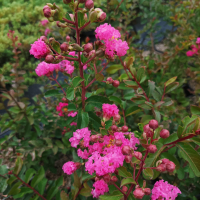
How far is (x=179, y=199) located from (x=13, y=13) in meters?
3.78

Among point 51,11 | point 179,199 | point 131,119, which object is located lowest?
point 179,199

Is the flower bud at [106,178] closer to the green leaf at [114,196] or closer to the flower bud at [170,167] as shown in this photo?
the green leaf at [114,196]

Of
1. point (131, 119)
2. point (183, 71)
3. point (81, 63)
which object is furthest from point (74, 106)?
point (183, 71)

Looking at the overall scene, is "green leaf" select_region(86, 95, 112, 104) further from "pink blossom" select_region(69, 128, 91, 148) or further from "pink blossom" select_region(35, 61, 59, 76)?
"pink blossom" select_region(35, 61, 59, 76)

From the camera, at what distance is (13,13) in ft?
9.94

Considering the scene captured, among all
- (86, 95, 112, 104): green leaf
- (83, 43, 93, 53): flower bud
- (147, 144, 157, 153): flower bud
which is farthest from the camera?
(86, 95, 112, 104): green leaf

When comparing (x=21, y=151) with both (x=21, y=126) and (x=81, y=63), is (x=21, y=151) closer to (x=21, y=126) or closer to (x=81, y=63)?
(x=21, y=126)

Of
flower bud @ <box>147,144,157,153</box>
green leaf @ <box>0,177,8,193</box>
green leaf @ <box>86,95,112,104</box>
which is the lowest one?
green leaf @ <box>0,177,8,193</box>

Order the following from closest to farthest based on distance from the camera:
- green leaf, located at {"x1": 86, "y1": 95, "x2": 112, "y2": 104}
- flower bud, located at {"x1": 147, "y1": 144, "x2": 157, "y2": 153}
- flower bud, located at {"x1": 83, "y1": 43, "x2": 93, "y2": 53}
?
flower bud, located at {"x1": 147, "y1": 144, "x2": 157, "y2": 153}
flower bud, located at {"x1": 83, "y1": 43, "x2": 93, "y2": 53}
green leaf, located at {"x1": 86, "y1": 95, "x2": 112, "y2": 104}

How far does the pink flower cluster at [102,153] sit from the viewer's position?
1.69 ft

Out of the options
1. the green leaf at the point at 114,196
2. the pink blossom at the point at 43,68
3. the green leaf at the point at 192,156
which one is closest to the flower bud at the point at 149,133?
the green leaf at the point at 192,156

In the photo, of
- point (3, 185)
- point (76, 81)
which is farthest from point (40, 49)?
point (3, 185)

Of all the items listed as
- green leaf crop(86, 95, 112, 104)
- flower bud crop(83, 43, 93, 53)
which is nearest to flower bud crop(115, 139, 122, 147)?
green leaf crop(86, 95, 112, 104)

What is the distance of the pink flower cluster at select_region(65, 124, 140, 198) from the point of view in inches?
20.3
